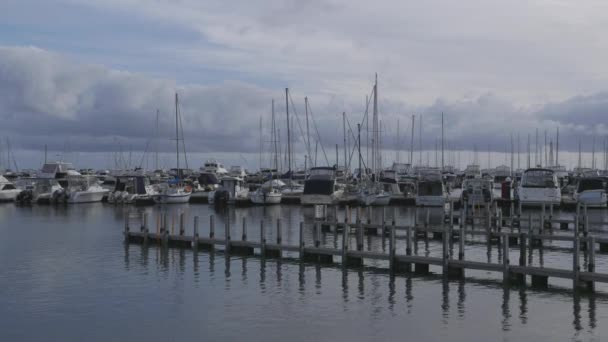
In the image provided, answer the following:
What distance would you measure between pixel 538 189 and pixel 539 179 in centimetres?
127

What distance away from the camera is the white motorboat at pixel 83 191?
3410 inches

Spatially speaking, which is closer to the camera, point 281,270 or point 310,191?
point 281,270

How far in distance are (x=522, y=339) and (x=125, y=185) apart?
249 ft

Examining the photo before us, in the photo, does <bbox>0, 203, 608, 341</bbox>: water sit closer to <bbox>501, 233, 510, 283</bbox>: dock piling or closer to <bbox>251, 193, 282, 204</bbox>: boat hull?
<bbox>501, 233, 510, 283</bbox>: dock piling

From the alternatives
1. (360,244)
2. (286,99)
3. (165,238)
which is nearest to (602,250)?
(360,244)

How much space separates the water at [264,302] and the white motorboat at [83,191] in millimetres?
49565

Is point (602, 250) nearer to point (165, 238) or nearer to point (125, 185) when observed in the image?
point (165, 238)

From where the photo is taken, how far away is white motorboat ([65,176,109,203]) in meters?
86.6

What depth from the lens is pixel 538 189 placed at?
6638 centimetres

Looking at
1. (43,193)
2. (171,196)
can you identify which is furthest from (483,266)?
(43,193)

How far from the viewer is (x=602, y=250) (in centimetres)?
3759

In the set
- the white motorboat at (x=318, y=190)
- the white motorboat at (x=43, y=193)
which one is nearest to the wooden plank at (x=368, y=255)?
the white motorboat at (x=318, y=190)

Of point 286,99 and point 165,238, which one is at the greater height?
point 286,99

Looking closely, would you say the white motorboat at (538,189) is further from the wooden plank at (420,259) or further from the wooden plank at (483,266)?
the wooden plank at (483,266)
